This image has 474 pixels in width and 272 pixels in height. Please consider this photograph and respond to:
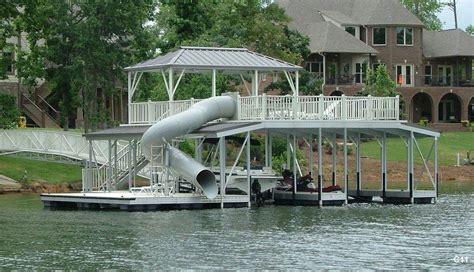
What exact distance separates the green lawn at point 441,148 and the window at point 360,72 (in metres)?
8.92

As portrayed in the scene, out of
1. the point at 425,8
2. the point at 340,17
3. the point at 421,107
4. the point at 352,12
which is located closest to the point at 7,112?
the point at 340,17

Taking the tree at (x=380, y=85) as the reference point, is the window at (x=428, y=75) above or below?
above

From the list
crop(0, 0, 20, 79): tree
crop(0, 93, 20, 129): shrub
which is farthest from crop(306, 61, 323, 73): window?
crop(0, 93, 20, 129): shrub

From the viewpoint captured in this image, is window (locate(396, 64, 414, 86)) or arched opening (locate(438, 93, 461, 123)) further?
arched opening (locate(438, 93, 461, 123))

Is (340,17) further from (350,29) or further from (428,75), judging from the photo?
(428,75)

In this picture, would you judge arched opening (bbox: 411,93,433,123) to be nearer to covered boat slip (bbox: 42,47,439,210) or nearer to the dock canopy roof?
covered boat slip (bbox: 42,47,439,210)

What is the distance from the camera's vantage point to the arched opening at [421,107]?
10356 cm

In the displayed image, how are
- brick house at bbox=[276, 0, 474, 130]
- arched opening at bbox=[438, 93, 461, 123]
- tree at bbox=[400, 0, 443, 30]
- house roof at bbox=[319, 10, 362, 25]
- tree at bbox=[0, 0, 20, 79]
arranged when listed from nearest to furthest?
tree at bbox=[0, 0, 20, 79]
brick house at bbox=[276, 0, 474, 130]
house roof at bbox=[319, 10, 362, 25]
arched opening at bbox=[438, 93, 461, 123]
tree at bbox=[400, 0, 443, 30]

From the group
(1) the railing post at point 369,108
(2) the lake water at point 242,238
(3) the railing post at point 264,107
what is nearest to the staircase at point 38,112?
(2) the lake water at point 242,238

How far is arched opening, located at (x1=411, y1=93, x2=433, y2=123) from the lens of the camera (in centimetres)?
10356

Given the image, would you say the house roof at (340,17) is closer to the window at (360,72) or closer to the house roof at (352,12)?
the house roof at (352,12)

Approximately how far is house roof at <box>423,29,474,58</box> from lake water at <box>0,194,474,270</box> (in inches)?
2147

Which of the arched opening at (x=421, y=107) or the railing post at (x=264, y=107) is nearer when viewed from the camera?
the railing post at (x=264, y=107)

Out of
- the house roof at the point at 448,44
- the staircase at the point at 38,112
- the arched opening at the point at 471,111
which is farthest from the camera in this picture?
the arched opening at the point at 471,111
